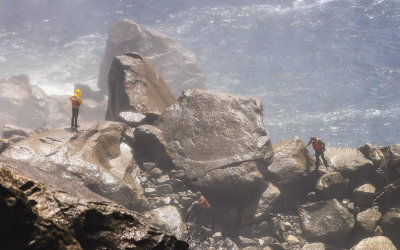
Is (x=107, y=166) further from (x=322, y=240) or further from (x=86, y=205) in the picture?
(x=322, y=240)

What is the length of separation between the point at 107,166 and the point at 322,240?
337 inches

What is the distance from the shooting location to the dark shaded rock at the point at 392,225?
394 inches

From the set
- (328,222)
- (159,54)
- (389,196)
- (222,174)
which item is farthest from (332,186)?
(159,54)

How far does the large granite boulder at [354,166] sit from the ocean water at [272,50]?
84.3 ft

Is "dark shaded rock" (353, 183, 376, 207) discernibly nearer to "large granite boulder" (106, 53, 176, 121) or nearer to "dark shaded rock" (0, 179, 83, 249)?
"large granite boulder" (106, 53, 176, 121)

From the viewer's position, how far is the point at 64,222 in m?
2.45

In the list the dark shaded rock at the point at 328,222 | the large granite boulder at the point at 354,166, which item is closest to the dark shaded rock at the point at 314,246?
the dark shaded rock at the point at 328,222

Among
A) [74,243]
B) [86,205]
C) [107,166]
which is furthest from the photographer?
[107,166]

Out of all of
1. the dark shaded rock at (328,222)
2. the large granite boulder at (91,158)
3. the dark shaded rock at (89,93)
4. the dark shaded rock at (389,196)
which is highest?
the large granite boulder at (91,158)

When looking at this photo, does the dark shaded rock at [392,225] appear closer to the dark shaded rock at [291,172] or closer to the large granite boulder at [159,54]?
the dark shaded rock at [291,172]

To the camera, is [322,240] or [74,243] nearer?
[74,243]

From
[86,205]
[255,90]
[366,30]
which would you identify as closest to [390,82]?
[366,30]

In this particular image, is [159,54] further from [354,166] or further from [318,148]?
[354,166]

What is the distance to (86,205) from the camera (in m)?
2.66
